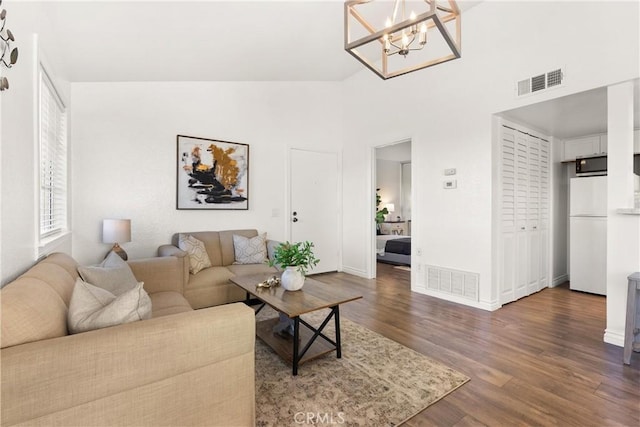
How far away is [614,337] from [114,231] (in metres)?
4.84

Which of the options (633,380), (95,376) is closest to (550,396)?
(633,380)

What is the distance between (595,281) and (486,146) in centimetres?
249

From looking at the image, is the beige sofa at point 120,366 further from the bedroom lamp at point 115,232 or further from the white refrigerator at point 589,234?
the white refrigerator at point 589,234

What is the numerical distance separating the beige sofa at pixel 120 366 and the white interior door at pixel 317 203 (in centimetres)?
346

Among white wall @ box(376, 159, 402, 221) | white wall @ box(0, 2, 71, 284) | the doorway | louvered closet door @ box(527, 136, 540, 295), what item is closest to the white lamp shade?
white wall @ box(0, 2, 71, 284)

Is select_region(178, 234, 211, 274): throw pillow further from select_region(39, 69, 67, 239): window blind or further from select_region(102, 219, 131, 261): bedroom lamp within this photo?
select_region(39, 69, 67, 239): window blind

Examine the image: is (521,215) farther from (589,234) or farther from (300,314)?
(300,314)

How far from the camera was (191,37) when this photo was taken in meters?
3.02

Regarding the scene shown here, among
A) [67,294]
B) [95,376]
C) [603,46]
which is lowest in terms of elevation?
[95,376]

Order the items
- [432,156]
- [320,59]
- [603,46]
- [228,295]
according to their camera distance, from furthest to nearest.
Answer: [320,59], [432,156], [228,295], [603,46]

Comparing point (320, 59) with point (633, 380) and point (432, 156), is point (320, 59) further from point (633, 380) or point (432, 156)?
point (633, 380)

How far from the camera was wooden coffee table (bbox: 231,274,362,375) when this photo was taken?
2.04m

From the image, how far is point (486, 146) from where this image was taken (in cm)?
335

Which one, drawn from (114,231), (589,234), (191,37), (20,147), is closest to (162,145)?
(114,231)
